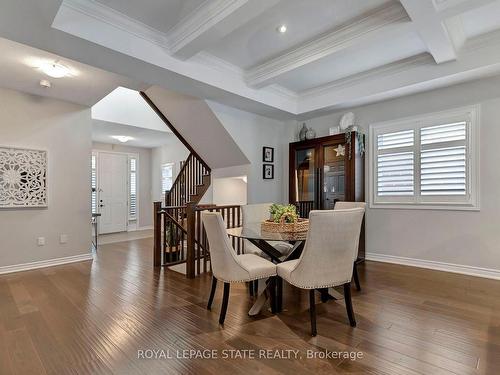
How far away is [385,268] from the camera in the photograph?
4.08 meters

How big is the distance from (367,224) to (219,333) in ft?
10.9

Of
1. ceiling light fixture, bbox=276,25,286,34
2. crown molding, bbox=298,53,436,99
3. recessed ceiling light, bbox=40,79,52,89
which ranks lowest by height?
recessed ceiling light, bbox=40,79,52,89

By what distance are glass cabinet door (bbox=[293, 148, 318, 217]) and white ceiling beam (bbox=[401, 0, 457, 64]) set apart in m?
2.33

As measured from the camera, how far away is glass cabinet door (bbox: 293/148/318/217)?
5.10 m

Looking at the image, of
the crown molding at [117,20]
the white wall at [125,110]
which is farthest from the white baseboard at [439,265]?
the white wall at [125,110]

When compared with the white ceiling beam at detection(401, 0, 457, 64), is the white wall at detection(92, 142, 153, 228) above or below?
below

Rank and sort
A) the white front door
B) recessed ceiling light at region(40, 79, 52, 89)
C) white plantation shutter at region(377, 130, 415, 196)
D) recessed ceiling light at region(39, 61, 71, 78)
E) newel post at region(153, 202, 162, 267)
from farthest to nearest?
the white front door, newel post at region(153, 202, 162, 267), white plantation shutter at region(377, 130, 415, 196), recessed ceiling light at region(40, 79, 52, 89), recessed ceiling light at region(39, 61, 71, 78)

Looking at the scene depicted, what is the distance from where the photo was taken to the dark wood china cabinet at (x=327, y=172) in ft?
14.9

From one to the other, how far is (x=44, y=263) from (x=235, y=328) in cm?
363

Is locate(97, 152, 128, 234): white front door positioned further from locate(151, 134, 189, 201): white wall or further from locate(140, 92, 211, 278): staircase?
locate(140, 92, 211, 278): staircase

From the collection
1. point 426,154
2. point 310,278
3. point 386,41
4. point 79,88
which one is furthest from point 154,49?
point 426,154

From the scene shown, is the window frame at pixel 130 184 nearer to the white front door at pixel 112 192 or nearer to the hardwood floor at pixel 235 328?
the white front door at pixel 112 192

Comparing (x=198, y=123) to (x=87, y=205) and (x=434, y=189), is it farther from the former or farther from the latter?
(x=434, y=189)

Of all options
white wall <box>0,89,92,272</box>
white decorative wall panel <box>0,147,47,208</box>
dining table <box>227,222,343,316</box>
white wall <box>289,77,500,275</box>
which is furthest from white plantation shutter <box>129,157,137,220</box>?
white wall <box>289,77,500,275</box>
